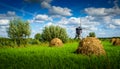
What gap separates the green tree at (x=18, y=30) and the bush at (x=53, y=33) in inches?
203

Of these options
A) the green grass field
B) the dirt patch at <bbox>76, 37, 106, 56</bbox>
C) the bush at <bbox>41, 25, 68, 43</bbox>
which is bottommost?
the green grass field

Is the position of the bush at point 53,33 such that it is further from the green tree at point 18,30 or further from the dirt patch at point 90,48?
the dirt patch at point 90,48

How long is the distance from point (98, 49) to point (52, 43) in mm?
15831

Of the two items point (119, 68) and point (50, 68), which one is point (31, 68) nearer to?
point (50, 68)

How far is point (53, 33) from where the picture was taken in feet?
160

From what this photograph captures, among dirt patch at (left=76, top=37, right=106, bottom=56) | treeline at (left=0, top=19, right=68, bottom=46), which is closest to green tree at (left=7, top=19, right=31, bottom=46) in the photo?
treeline at (left=0, top=19, right=68, bottom=46)

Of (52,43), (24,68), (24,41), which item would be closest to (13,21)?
(24,41)

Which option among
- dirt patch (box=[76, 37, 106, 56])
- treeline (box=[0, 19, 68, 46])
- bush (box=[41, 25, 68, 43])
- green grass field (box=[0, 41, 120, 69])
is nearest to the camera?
green grass field (box=[0, 41, 120, 69])

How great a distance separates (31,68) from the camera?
10.2 meters

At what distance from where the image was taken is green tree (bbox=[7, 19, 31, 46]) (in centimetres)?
4293

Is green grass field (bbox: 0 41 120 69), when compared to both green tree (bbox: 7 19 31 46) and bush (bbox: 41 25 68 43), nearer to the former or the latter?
green tree (bbox: 7 19 31 46)

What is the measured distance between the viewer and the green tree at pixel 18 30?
42.9 m

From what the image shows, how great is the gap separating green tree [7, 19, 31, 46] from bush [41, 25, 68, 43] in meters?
5.15

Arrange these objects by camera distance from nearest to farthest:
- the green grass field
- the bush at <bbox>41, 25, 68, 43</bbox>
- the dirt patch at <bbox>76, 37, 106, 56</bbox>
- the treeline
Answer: the green grass field → the dirt patch at <bbox>76, 37, 106, 56</bbox> → the treeline → the bush at <bbox>41, 25, 68, 43</bbox>
